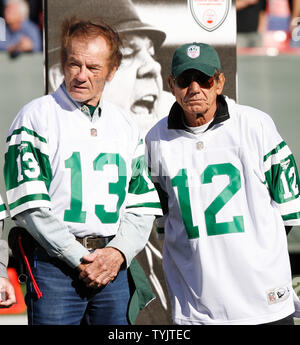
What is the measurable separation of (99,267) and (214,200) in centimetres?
67

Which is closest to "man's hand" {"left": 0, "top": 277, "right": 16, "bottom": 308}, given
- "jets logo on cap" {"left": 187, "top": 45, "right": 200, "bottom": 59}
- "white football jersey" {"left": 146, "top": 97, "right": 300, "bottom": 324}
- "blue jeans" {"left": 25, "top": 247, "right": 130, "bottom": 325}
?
"blue jeans" {"left": 25, "top": 247, "right": 130, "bottom": 325}

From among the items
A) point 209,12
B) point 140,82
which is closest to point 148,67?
point 140,82

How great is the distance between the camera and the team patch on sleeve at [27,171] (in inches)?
116

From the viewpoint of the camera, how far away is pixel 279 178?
3.15m

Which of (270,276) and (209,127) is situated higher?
Answer: (209,127)

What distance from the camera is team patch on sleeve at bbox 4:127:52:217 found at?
2.94m

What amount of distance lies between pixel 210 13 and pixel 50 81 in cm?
100

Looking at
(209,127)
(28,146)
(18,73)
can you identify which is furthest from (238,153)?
(18,73)

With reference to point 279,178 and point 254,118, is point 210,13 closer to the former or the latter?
point 254,118

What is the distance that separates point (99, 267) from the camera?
297 cm

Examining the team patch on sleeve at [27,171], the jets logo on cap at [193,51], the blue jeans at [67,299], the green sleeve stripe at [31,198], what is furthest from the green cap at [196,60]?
the blue jeans at [67,299]

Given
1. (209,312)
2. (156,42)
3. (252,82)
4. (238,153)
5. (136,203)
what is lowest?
(209,312)

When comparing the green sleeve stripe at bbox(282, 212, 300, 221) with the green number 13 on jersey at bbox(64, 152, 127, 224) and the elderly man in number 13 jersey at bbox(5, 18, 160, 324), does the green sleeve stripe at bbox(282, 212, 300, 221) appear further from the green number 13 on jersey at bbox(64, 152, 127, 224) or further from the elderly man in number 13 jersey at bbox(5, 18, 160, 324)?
the green number 13 on jersey at bbox(64, 152, 127, 224)

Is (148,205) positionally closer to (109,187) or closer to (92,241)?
(109,187)
